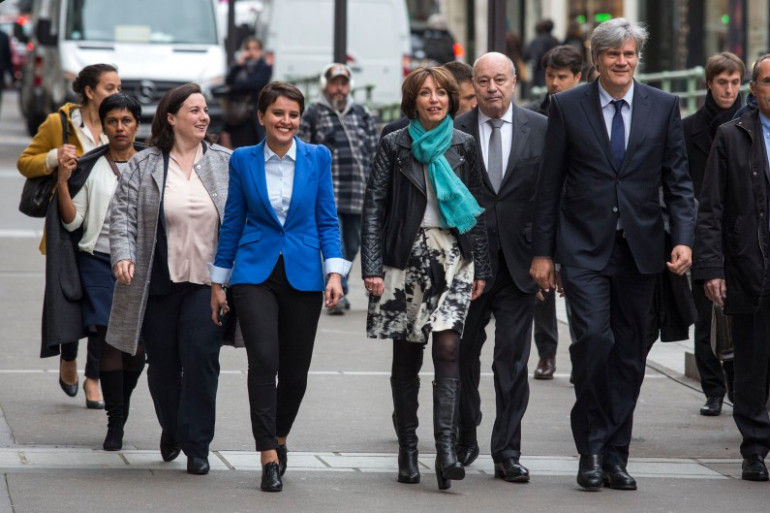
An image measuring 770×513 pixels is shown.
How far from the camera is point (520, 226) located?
7.48 meters

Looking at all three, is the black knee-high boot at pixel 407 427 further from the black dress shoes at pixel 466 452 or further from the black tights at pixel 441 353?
the black dress shoes at pixel 466 452

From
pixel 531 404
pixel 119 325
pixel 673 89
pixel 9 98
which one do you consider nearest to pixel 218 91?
pixel 673 89

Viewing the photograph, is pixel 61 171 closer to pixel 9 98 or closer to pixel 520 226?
pixel 520 226

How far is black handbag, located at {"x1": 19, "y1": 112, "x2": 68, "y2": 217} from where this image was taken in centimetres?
830

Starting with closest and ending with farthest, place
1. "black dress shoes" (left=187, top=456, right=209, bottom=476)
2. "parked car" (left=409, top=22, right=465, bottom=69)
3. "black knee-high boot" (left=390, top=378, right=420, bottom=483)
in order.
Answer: "black knee-high boot" (left=390, top=378, right=420, bottom=483) → "black dress shoes" (left=187, top=456, right=209, bottom=476) → "parked car" (left=409, top=22, right=465, bottom=69)

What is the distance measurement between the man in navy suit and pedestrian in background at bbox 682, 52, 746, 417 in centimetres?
181

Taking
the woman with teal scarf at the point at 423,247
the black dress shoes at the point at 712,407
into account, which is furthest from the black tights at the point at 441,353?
the black dress shoes at the point at 712,407

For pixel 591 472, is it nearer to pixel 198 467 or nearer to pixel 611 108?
pixel 611 108

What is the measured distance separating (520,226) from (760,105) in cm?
116

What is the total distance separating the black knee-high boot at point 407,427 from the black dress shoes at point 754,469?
141 cm

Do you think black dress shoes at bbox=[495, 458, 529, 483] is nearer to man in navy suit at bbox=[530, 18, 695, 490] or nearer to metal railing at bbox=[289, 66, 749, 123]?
man in navy suit at bbox=[530, 18, 695, 490]

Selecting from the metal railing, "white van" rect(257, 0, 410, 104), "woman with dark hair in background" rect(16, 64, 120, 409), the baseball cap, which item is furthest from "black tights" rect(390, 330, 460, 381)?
"white van" rect(257, 0, 410, 104)

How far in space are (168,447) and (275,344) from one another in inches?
34.3

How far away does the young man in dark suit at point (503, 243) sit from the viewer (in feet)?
24.1
